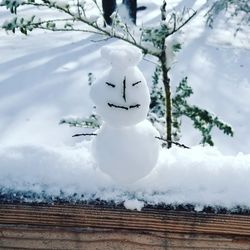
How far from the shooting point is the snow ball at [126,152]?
1028 mm

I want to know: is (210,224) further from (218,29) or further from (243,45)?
(218,29)

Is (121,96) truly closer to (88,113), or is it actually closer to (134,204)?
(134,204)

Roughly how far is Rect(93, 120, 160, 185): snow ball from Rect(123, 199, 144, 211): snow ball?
0.07 meters

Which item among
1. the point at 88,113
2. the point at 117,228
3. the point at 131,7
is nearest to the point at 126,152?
the point at 117,228

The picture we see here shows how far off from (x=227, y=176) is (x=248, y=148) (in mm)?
3737

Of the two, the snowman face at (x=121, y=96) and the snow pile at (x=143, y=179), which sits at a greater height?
the snowman face at (x=121, y=96)

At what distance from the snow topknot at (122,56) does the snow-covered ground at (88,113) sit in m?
0.28

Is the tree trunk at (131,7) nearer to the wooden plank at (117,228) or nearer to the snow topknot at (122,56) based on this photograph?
the snow topknot at (122,56)

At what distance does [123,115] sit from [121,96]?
0.05 m

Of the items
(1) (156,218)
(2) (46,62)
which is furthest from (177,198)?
(2) (46,62)

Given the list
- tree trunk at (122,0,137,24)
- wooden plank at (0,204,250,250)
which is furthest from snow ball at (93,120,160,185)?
tree trunk at (122,0,137,24)

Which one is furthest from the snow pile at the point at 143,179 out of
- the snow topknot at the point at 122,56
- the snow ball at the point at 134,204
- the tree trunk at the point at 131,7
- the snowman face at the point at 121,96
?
the tree trunk at the point at 131,7

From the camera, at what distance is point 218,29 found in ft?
30.6

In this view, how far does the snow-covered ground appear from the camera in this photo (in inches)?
39.9
